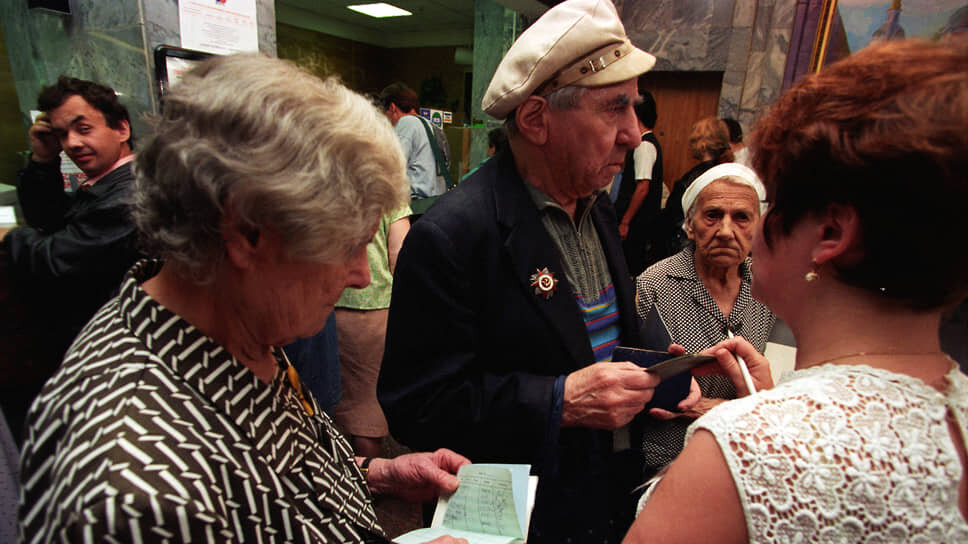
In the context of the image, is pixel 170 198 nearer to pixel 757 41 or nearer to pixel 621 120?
pixel 621 120

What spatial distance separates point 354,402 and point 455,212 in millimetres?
2053

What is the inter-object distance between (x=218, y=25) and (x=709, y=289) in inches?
112

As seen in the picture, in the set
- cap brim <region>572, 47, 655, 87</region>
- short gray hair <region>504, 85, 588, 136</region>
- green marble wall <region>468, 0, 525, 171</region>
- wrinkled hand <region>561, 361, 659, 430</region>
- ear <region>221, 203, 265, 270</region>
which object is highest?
green marble wall <region>468, 0, 525, 171</region>

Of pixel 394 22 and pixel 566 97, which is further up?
pixel 394 22

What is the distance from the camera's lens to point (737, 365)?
1.46 metres

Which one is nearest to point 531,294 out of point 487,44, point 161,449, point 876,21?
point 161,449

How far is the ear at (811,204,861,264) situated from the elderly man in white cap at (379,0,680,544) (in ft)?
2.04

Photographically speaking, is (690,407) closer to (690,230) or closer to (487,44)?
(690,230)

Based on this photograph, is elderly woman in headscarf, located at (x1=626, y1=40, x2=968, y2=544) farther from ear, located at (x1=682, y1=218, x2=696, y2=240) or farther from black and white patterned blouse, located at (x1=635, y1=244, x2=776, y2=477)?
ear, located at (x1=682, y1=218, x2=696, y2=240)

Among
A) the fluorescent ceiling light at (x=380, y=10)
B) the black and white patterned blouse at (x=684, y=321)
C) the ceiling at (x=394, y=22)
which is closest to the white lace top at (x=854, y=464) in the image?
the black and white patterned blouse at (x=684, y=321)

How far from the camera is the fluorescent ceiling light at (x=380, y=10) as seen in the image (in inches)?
370

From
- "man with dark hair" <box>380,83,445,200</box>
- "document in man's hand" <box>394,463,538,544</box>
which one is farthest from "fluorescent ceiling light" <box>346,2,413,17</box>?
"document in man's hand" <box>394,463,538,544</box>

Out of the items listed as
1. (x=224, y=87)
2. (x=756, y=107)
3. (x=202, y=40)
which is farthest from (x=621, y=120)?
(x=756, y=107)

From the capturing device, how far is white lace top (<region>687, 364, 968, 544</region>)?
28.8 inches
